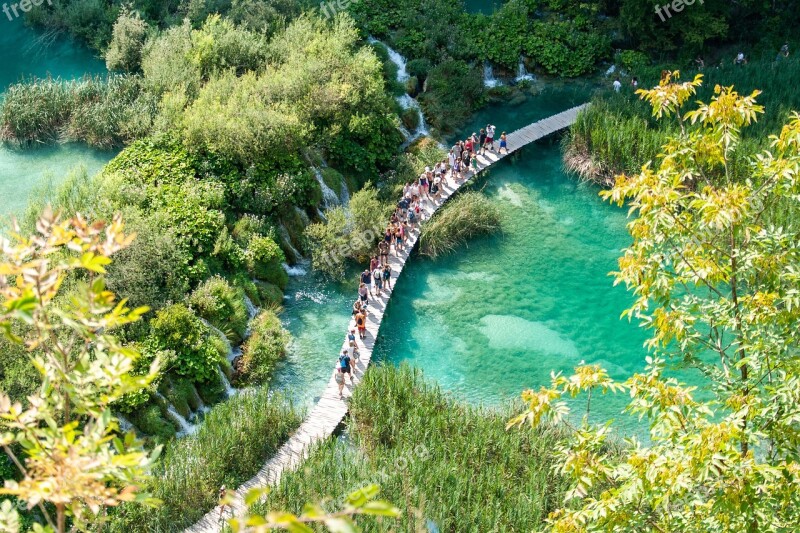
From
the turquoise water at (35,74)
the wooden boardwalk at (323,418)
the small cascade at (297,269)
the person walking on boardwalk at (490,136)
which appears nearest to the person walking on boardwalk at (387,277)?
the wooden boardwalk at (323,418)

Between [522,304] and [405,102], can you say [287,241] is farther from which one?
[405,102]

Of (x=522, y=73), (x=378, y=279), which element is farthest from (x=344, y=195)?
(x=522, y=73)

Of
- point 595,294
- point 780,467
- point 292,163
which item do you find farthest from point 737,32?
point 780,467

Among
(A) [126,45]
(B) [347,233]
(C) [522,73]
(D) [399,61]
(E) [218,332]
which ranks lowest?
(E) [218,332]

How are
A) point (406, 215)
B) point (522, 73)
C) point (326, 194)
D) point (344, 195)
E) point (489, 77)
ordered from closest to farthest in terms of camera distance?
point (406, 215), point (326, 194), point (344, 195), point (489, 77), point (522, 73)

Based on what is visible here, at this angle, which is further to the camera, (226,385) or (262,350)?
(262,350)

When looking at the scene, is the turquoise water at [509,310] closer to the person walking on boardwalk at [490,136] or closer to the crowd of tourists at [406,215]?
the crowd of tourists at [406,215]
